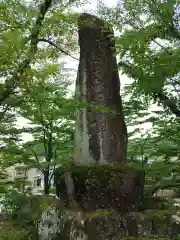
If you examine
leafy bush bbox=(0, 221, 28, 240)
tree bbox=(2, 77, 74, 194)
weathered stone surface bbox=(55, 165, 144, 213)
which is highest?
tree bbox=(2, 77, 74, 194)

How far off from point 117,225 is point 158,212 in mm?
1095

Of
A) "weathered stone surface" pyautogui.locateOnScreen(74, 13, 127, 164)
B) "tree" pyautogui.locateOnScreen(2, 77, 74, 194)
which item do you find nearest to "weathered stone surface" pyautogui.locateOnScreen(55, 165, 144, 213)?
"weathered stone surface" pyautogui.locateOnScreen(74, 13, 127, 164)

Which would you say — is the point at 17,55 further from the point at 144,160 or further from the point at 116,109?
the point at 144,160

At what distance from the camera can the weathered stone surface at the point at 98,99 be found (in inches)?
261

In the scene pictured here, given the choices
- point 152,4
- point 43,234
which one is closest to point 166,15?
point 152,4

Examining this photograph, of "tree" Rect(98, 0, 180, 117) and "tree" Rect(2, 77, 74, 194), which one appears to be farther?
"tree" Rect(2, 77, 74, 194)

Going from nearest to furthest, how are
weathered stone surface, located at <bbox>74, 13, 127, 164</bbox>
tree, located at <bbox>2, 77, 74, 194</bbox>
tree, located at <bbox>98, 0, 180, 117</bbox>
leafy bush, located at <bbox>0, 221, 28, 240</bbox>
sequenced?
1. tree, located at <bbox>98, 0, 180, 117</bbox>
2. weathered stone surface, located at <bbox>74, 13, 127, 164</bbox>
3. leafy bush, located at <bbox>0, 221, 28, 240</bbox>
4. tree, located at <bbox>2, 77, 74, 194</bbox>

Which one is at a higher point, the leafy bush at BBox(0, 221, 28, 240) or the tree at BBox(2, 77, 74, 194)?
the tree at BBox(2, 77, 74, 194)

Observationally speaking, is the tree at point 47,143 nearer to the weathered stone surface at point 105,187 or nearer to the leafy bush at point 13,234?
the leafy bush at point 13,234

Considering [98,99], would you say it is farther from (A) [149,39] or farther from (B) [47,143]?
(B) [47,143]

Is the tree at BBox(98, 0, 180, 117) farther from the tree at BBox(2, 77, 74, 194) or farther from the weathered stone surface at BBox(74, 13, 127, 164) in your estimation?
the tree at BBox(2, 77, 74, 194)

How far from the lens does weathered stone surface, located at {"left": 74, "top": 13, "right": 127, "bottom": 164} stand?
261 inches

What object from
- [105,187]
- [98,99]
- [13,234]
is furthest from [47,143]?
[105,187]

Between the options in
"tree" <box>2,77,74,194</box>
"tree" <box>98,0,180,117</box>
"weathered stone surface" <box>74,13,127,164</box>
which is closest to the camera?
"tree" <box>98,0,180,117</box>
